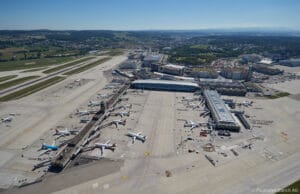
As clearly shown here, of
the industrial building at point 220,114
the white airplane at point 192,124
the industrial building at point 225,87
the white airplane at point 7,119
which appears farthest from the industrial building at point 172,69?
the white airplane at point 7,119

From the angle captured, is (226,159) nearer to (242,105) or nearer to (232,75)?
(242,105)

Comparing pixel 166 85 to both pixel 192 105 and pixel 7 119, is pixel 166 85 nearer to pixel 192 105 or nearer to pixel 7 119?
pixel 192 105

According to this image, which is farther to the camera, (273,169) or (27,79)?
(27,79)

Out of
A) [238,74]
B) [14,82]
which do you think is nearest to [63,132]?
[14,82]

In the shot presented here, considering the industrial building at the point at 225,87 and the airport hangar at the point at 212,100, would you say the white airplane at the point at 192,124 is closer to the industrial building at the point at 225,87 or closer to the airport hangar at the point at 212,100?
the airport hangar at the point at 212,100

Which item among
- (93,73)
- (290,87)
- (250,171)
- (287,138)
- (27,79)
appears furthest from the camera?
(93,73)

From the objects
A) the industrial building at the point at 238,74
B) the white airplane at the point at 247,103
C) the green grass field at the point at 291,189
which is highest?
the industrial building at the point at 238,74

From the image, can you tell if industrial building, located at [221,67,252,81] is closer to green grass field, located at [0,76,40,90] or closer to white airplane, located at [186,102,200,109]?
white airplane, located at [186,102,200,109]

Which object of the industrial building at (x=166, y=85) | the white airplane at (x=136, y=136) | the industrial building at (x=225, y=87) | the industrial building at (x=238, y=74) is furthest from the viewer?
the industrial building at (x=238, y=74)

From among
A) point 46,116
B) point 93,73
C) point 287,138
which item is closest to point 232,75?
point 287,138
